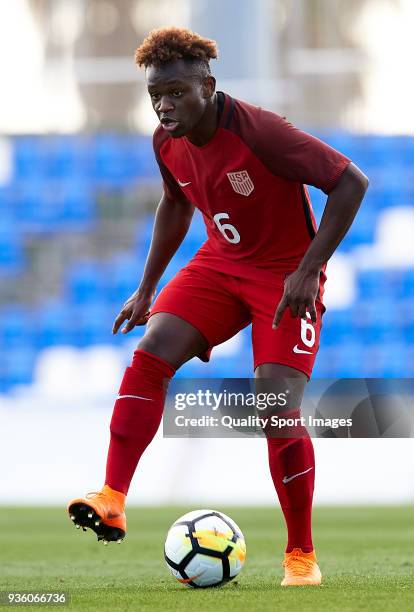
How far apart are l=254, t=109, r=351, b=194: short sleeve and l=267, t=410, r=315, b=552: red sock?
0.79 metres

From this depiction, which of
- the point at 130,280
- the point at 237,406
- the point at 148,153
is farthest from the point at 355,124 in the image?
the point at 237,406

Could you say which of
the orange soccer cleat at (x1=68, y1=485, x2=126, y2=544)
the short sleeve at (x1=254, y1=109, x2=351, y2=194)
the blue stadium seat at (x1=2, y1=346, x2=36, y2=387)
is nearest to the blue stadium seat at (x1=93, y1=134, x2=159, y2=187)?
the blue stadium seat at (x1=2, y1=346, x2=36, y2=387)

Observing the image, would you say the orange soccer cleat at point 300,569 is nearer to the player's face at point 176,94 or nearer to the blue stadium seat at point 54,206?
the player's face at point 176,94

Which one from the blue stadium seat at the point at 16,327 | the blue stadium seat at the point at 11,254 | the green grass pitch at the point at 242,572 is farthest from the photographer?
the blue stadium seat at the point at 11,254

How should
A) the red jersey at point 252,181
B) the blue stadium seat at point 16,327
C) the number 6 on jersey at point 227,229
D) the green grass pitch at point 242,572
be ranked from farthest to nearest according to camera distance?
the blue stadium seat at point 16,327
the number 6 on jersey at point 227,229
the red jersey at point 252,181
the green grass pitch at point 242,572

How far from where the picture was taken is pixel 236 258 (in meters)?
4.10

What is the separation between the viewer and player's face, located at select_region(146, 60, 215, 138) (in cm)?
377

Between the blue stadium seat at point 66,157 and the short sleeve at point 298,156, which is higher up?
the blue stadium seat at point 66,157

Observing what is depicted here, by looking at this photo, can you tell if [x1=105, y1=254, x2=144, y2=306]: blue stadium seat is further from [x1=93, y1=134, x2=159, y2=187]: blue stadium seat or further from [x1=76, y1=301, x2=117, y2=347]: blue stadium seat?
[x1=93, y1=134, x2=159, y2=187]: blue stadium seat

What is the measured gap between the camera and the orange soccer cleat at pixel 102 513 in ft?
11.8

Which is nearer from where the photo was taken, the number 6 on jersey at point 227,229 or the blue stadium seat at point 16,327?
the number 6 on jersey at point 227,229

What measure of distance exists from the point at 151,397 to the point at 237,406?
16.0 inches

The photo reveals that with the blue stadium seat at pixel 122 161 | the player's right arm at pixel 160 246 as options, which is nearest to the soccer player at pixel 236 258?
the player's right arm at pixel 160 246

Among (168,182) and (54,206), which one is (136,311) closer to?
(168,182)
